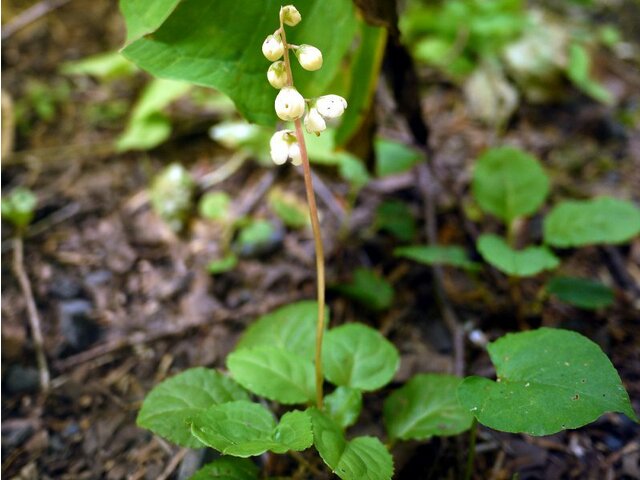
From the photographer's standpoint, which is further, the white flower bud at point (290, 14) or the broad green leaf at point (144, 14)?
the broad green leaf at point (144, 14)

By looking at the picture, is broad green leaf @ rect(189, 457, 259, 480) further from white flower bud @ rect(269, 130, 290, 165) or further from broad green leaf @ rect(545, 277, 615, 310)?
broad green leaf @ rect(545, 277, 615, 310)

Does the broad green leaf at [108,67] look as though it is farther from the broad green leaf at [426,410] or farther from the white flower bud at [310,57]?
the broad green leaf at [426,410]

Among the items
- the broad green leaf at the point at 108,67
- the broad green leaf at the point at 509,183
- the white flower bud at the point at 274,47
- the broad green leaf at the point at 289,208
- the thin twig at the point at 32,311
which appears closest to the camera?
the white flower bud at the point at 274,47

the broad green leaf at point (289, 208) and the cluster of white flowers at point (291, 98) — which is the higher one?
the cluster of white flowers at point (291, 98)

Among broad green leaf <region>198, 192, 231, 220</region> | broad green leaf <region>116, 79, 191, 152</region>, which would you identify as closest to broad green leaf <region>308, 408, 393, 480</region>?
broad green leaf <region>198, 192, 231, 220</region>

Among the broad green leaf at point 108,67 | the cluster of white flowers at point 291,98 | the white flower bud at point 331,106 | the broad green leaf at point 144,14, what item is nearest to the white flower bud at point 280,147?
the cluster of white flowers at point 291,98

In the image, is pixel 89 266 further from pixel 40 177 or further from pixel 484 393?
pixel 484 393

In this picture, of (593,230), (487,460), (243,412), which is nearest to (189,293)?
(243,412)
